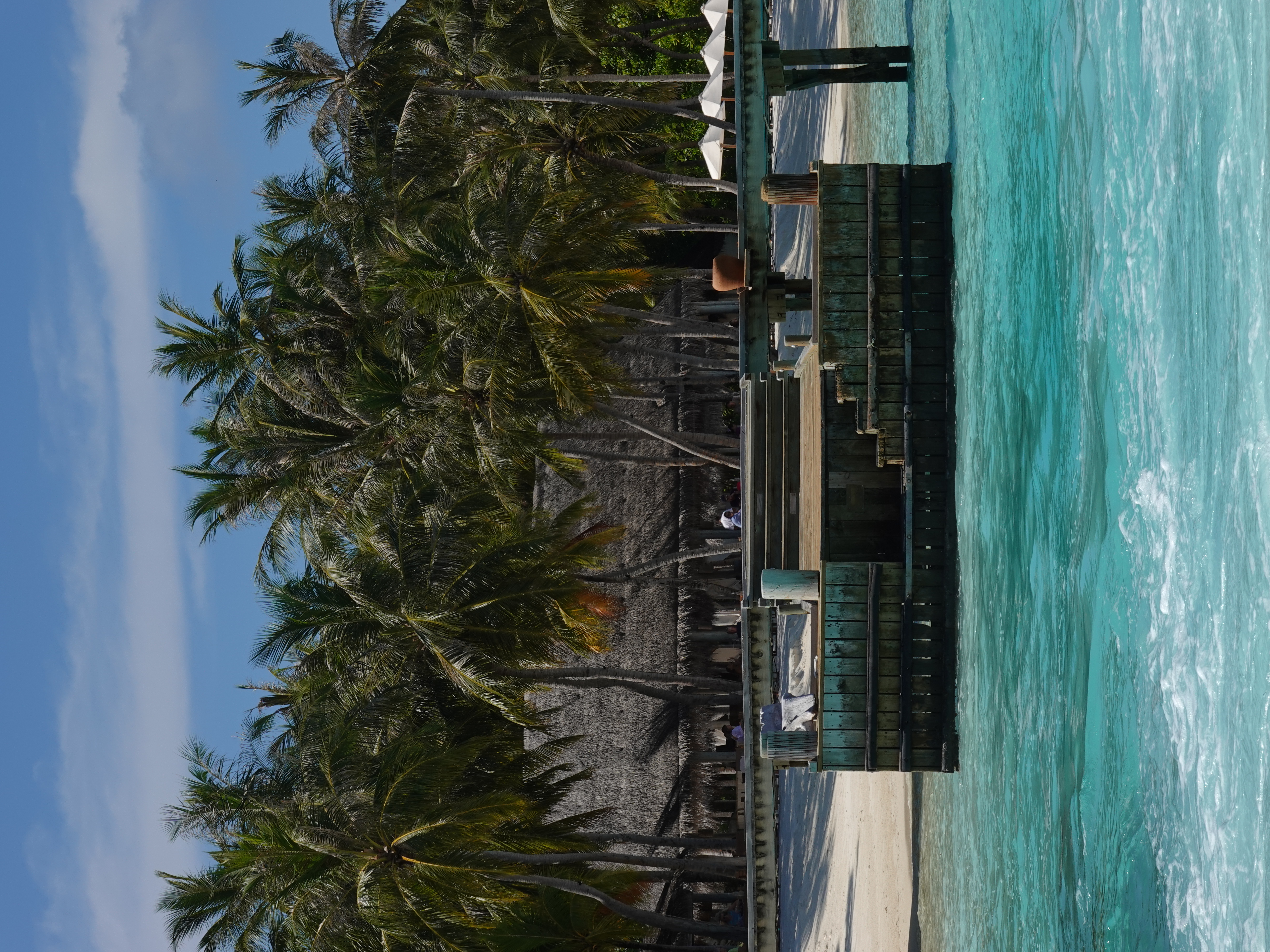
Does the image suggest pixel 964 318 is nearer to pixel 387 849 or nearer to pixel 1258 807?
pixel 1258 807

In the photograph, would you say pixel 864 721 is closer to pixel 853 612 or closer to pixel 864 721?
pixel 864 721

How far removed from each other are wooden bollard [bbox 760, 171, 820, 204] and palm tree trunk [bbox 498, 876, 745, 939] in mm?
12081

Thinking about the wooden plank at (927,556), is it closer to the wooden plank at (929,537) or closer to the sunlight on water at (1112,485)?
the wooden plank at (929,537)

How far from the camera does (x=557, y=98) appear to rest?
2728 cm

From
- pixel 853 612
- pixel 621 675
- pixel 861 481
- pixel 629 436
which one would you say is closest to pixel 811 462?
pixel 861 481

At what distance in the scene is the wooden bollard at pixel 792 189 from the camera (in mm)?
16656

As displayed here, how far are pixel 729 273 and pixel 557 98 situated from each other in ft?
33.9

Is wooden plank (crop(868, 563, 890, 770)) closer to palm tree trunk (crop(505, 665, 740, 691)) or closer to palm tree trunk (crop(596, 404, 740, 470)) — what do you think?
palm tree trunk (crop(505, 665, 740, 691))

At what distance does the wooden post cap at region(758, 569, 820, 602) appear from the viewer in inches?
637

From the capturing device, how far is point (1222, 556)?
8.12 m

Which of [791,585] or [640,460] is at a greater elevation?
[640,460]

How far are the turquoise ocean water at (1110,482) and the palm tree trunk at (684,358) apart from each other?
14046 mm

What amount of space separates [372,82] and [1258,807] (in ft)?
92.6

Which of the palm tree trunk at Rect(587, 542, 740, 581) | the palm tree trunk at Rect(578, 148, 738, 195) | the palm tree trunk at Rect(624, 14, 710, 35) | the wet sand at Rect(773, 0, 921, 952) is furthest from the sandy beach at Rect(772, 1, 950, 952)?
the palm tree trunk at Rect(624, 14, 710, 35)
